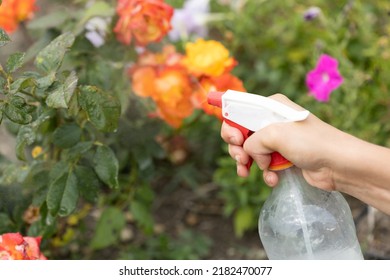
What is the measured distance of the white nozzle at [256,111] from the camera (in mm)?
1235

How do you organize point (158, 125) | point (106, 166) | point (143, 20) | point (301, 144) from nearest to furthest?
point (301, 144) < point (106, 166) < point (143, 20) < point (158, 125)

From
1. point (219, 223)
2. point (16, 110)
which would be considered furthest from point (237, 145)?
point (219, 223)

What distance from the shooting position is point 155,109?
6.47 ft

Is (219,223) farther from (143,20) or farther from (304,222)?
(304,222)

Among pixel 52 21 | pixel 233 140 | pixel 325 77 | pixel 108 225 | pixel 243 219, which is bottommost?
pixel 243 219

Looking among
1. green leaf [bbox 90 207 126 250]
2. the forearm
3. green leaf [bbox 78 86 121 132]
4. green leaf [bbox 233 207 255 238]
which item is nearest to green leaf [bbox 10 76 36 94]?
green leaf [bbox 78 86 121 132]

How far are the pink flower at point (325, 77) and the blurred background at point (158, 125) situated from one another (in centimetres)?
14

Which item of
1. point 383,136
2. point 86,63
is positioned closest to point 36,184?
point 86,63

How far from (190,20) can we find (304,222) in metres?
1.37

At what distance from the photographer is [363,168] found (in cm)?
124

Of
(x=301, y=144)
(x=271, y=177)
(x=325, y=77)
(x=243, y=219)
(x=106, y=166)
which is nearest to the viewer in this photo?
(x=301, y=144)

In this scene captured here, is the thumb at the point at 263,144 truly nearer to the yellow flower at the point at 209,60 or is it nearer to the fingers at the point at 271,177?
the fingers at the point at 271,177

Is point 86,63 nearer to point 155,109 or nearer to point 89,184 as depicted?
point 155,109
